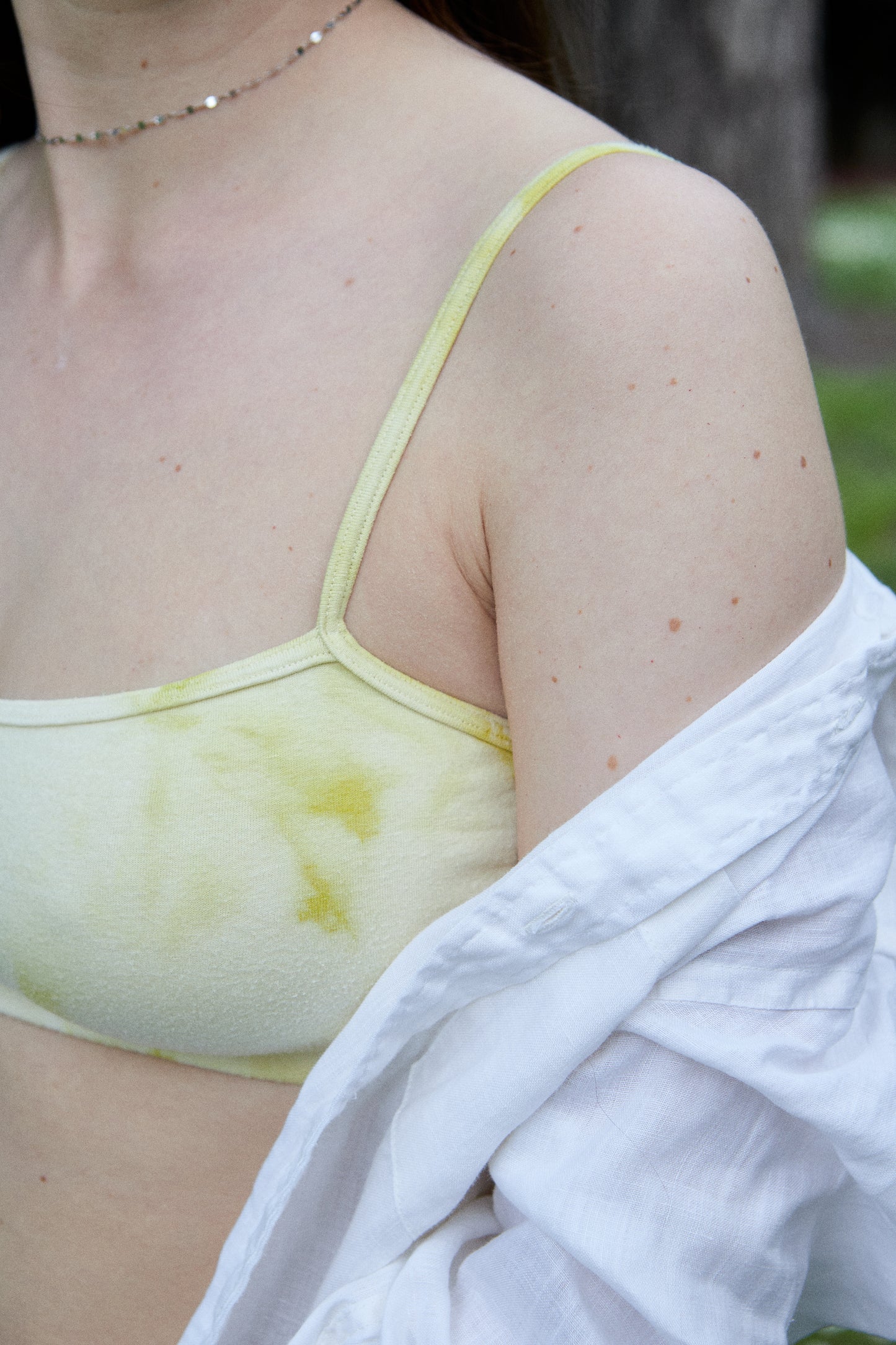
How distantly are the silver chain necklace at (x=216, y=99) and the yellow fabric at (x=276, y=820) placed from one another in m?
0.33

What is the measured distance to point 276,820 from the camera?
1020 mm

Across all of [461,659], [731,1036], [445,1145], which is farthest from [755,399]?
[445,1145]

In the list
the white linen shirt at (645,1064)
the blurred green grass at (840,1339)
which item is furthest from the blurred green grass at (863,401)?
the white linen shirt at (645,1064)

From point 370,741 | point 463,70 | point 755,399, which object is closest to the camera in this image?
point 755,399

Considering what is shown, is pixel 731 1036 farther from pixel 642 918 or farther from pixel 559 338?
pixel 559 338

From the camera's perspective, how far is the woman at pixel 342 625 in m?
0.91

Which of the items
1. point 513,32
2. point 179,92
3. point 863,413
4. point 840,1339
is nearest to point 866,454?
point 863,413

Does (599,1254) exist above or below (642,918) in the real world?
below

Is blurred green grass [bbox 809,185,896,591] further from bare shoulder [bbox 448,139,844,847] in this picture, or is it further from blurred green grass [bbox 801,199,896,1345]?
bare shoulder [bbox 448,139,844,847]

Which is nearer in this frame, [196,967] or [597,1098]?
[597,1098]

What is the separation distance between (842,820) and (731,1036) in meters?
0.18

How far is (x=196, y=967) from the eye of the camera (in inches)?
41.1

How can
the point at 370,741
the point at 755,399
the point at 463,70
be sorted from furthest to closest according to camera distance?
1. the point at 463,70
2. the point at 370,741
3. the point at 755,399

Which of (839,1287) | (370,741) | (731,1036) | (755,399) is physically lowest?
(839,1287)
